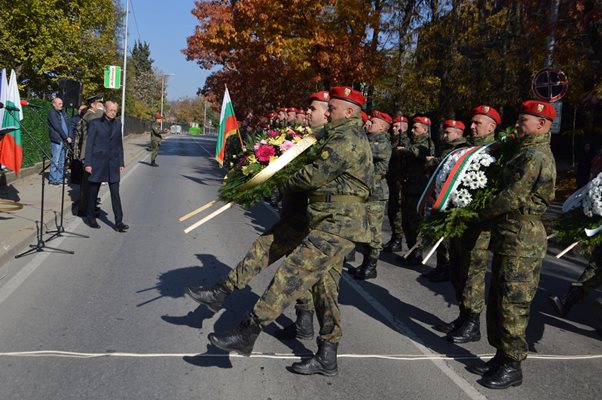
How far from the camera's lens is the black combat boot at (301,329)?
4.88 meters

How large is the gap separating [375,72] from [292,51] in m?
2.90

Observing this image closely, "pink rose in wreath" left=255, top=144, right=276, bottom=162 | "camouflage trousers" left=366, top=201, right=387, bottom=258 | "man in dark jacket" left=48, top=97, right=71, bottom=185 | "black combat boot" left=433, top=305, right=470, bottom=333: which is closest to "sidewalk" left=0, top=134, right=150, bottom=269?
"man in dark jacket" left=48, top=97, right=71, bottom=185

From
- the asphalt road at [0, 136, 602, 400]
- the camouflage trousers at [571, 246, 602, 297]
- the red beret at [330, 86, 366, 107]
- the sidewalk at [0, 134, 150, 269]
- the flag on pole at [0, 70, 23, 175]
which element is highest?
the red beret at [330, 86, 366, 107]

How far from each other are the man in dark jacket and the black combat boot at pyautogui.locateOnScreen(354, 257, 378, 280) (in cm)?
→ 831

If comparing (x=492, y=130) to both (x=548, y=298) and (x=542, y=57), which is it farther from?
(x=542, y=57)

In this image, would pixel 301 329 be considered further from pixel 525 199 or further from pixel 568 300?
pixel 568 300

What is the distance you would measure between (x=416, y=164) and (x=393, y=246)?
1447 mm

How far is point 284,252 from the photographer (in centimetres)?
456

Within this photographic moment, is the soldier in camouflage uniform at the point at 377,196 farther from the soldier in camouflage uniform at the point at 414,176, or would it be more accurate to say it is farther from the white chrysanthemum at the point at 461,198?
the white chrysanthemum at the point at 461,198

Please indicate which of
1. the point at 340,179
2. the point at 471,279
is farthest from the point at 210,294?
the point at 471,279

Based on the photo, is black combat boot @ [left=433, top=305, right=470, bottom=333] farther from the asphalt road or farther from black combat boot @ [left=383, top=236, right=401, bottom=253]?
black combat boot @ [left=383, top=236, right=401, bottom=253]

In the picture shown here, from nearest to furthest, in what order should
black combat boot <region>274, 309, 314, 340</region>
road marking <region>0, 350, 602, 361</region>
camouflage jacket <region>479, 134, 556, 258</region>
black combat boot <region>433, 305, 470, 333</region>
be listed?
1. camouflage jacket <region>479, 134, 556, 258</region>
2. road marking <region>0, 350, 602, 361</region>
3. black combat boot <region>274, 309, 314, 340</region>
4. black combat boot <region>433, 305, 470, 333</region>

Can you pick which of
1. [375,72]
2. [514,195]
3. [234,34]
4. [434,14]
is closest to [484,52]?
[434,14]

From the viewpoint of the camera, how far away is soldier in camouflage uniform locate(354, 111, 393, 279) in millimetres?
7055
